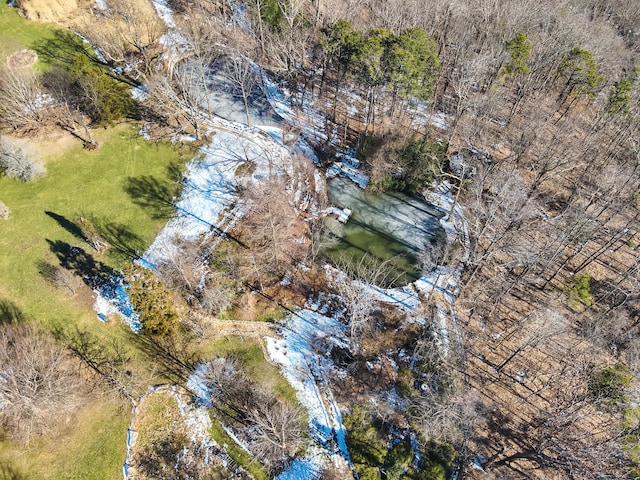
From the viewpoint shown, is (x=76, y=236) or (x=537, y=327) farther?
(x=76, y=236)

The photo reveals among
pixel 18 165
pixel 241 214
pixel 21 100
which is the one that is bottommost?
pixel 18 165

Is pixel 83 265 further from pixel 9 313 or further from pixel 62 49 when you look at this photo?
pixel 62 49

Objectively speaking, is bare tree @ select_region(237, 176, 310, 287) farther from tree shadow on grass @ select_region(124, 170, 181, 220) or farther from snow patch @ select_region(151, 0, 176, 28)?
snow patch @ select_region(151, 0, 176, 28)

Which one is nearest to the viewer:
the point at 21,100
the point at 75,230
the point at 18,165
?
the point at 75,230

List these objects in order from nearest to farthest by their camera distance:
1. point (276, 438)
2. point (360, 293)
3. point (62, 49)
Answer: point (276, 438) < point (360, 293) < point (62, 49)

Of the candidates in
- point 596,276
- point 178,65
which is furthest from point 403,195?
point 178,65

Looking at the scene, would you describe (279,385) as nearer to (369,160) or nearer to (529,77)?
(369,160)

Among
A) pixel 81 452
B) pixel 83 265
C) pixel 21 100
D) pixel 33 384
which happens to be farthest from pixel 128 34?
pixel 81 452
